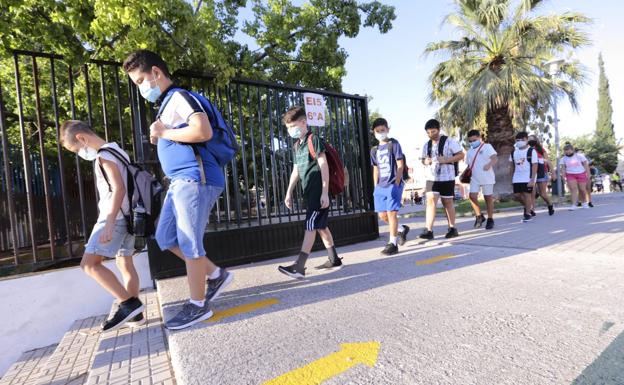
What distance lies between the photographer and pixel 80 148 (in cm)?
292

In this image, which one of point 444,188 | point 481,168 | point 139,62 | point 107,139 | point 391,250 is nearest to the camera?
point 139,62

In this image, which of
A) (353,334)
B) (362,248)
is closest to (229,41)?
(362,248)

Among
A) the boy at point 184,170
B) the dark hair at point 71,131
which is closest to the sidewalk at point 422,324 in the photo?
the boy at point 184,170

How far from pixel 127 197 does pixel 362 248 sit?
3478mm

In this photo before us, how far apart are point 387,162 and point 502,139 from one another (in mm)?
10650

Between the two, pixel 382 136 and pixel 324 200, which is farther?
pixel 382 136

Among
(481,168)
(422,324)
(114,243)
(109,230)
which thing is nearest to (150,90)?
(109,230)

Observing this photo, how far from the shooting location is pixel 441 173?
5734 millimetres

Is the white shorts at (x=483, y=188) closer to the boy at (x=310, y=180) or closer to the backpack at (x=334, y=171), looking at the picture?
the backpack at (x=334, y=171)

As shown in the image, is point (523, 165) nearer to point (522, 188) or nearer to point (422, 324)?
point (522, 188)

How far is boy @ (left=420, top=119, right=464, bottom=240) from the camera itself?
18.6 ft

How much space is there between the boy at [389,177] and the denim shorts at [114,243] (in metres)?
3.03

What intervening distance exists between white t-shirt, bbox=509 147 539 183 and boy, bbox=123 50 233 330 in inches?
272

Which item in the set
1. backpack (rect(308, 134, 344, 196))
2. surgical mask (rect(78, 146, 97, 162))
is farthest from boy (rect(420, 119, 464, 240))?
surgical mask (rect(78, 146, 97, 162))
